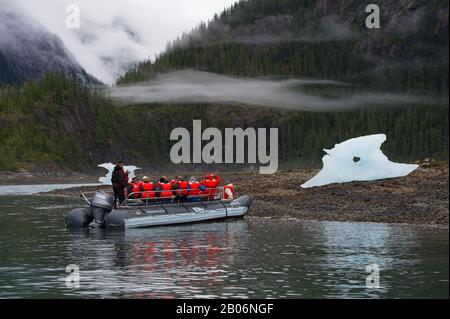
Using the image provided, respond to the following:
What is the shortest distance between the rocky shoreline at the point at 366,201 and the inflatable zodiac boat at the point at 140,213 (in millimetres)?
5673

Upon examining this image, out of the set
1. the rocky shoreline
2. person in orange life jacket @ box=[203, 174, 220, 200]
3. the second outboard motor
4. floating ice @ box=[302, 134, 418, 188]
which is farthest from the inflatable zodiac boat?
floating ice @ box=[302, 134, 418, 188]

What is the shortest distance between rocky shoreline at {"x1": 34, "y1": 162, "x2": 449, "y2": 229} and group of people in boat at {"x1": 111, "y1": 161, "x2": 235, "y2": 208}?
6.29 metres

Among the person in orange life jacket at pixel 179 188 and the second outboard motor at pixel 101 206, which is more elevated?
the person in orange life jacket at pixel 179 188

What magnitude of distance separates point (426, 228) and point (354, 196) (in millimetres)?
16846

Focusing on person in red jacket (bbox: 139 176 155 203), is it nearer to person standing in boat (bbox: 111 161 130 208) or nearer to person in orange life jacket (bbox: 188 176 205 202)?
person standing in boat (bbox: 111 161 130 208)

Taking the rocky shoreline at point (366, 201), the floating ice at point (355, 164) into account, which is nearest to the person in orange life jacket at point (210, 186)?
the rocky shoreline at point (366, 201)

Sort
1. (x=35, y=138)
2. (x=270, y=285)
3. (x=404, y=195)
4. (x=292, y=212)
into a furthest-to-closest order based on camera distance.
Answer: (x=35, y=138)
(x=404, y=195)
(x=292, y=212)
(x=270, y=285)

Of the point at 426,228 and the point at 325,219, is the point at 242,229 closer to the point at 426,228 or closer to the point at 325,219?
the point at 325,219

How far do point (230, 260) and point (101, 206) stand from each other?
13.8 metres

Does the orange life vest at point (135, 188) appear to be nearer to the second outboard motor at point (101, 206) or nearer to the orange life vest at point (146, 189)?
the orange life vest at point (146, 189)

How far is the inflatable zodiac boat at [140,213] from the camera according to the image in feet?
143

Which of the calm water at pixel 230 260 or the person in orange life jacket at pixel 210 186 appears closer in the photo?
the calm water at pixel 230 260

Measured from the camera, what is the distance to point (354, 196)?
5866cm
